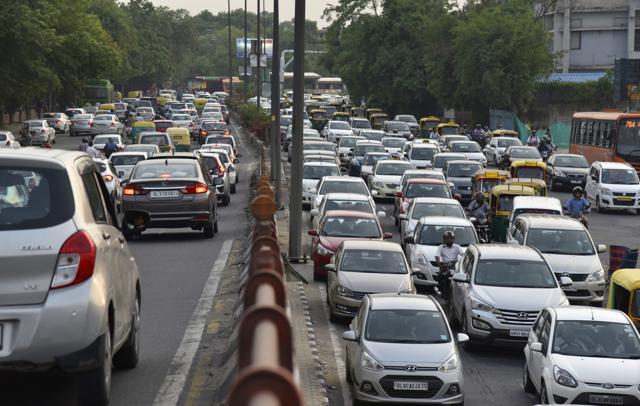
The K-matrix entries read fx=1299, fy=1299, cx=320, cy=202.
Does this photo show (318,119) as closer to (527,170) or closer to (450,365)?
(527,170)

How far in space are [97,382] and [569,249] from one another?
53.8 feet

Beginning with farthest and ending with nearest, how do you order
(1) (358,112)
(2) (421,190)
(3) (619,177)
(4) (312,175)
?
(1) (358,112) → (3) (619,177) → (4) (312,175) → (2) (421,190)

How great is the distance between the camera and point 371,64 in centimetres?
10019

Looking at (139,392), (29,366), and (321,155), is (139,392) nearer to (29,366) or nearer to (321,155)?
(29,366)

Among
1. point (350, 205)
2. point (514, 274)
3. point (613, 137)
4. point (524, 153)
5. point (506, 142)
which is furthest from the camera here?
point (506, 142)

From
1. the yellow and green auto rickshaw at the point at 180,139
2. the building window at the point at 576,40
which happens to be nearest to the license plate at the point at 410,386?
the yellow and green auto rickshaw at the point at 180,139

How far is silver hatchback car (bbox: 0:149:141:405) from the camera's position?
8320 millimetres

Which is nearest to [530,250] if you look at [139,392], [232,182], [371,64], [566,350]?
[566,350]

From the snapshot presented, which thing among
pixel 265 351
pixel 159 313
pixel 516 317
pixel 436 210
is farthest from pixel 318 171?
pixel 265 351

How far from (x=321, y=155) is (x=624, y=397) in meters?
31.2

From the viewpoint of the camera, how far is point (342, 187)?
1416 inches

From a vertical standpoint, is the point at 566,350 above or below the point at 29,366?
below

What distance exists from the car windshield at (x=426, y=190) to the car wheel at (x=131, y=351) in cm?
2443

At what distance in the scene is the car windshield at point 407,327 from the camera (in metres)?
16.0
